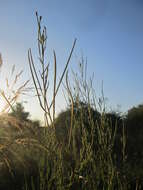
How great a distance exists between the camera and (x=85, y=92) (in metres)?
1.12

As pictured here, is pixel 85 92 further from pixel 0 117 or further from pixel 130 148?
pixel 130 148

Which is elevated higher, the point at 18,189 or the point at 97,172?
the point at 97,172

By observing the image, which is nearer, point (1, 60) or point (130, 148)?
point (1, 60)

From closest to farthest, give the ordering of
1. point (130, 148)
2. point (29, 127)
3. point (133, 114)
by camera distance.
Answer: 1. point (29, 127)
2. point (130, 148)
3. point (133, 114)

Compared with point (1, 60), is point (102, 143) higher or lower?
lower

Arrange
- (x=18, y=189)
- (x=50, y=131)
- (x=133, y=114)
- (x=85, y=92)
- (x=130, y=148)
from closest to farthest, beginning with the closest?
(x=50, y=131) → (x=85, y=92) → (x=18, y=189) → (x=130, y=148) → (x=133, y=114)

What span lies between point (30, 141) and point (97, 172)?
0.49 m

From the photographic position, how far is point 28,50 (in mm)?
731

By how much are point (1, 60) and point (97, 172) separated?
2.07 ft

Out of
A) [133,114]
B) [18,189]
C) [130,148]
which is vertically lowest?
[18,189]

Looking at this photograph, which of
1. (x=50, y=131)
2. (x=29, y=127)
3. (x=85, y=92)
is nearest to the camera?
(x=29, y=127)

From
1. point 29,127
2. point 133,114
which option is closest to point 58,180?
point 29,127

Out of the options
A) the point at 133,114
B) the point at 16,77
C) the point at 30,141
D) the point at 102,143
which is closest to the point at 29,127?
the point at 30,141

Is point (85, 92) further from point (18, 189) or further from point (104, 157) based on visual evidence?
point (18, 189)
